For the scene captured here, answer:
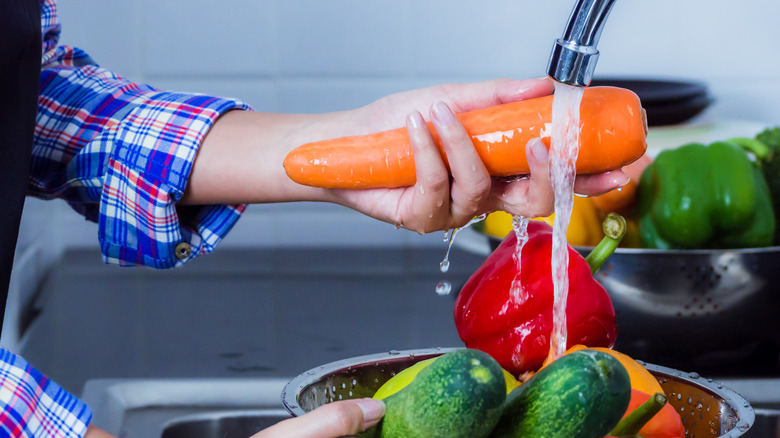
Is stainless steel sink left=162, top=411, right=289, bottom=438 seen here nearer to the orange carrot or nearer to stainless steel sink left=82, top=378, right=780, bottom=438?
stainless steel sink left=82, top=378, right=780, bottom=438

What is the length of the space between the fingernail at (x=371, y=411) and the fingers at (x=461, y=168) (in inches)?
8.8

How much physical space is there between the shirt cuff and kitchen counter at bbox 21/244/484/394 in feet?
0.50

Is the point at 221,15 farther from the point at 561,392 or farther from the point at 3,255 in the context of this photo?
the point at 561,392

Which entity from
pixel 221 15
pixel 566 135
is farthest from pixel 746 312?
pixel 221 15

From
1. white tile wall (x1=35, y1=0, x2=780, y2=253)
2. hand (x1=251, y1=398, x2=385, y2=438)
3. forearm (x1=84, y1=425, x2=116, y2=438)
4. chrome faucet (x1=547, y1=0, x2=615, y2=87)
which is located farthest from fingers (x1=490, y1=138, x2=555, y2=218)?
white tile wall (x1=35, y1=0, x2=780, y2=253)

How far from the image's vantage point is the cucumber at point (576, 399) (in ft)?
1.48

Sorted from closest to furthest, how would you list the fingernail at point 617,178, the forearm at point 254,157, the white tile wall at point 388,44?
the fingernail at point 617,178
the forearm at point 254,157
the white tile wall at point 388,44

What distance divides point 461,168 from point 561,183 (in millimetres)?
Result: 77

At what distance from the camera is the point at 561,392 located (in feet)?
1.50

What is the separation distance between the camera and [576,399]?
1.47 feet

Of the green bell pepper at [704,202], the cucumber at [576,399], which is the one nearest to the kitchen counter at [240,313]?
the green bell pepper at [704,202]

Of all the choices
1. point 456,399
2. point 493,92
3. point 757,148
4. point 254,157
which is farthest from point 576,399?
point 757,148

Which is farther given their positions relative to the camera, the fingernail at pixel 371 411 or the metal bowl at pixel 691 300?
the metal bowl at pixel 691 300

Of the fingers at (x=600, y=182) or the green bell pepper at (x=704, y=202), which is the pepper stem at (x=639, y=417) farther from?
the green bell pepper at (x=704, y=202)
